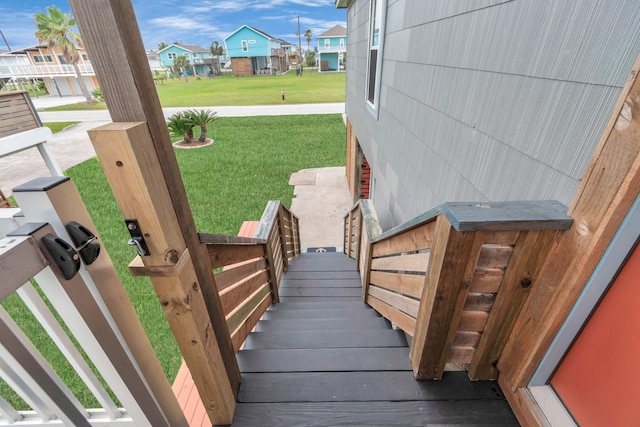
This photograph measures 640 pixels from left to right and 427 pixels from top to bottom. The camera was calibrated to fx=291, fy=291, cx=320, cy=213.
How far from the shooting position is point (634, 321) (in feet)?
2.96

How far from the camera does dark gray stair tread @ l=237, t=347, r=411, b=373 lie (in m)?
1.74

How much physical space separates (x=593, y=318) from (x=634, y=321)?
155mm

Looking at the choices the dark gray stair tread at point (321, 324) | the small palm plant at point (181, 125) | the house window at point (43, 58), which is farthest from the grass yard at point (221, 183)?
the house window at point (43, 58)

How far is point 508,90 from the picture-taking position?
4.50 feet

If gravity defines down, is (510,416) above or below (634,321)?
below

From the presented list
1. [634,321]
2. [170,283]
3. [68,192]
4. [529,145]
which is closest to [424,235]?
[529,145]

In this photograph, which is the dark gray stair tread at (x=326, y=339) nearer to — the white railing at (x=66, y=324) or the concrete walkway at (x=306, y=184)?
the white railing at (x=66, y=324)

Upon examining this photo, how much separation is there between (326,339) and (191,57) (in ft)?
209

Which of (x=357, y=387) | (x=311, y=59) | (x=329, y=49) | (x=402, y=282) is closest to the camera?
(x=357, y=387)

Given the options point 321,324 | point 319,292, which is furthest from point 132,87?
point 319,292

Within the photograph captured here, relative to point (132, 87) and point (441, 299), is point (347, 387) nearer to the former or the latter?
point (441, 299)

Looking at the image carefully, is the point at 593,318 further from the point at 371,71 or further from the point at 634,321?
the point at 371,71

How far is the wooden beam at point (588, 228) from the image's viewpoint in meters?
0.80

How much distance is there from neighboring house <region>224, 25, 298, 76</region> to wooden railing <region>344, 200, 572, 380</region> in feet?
159
